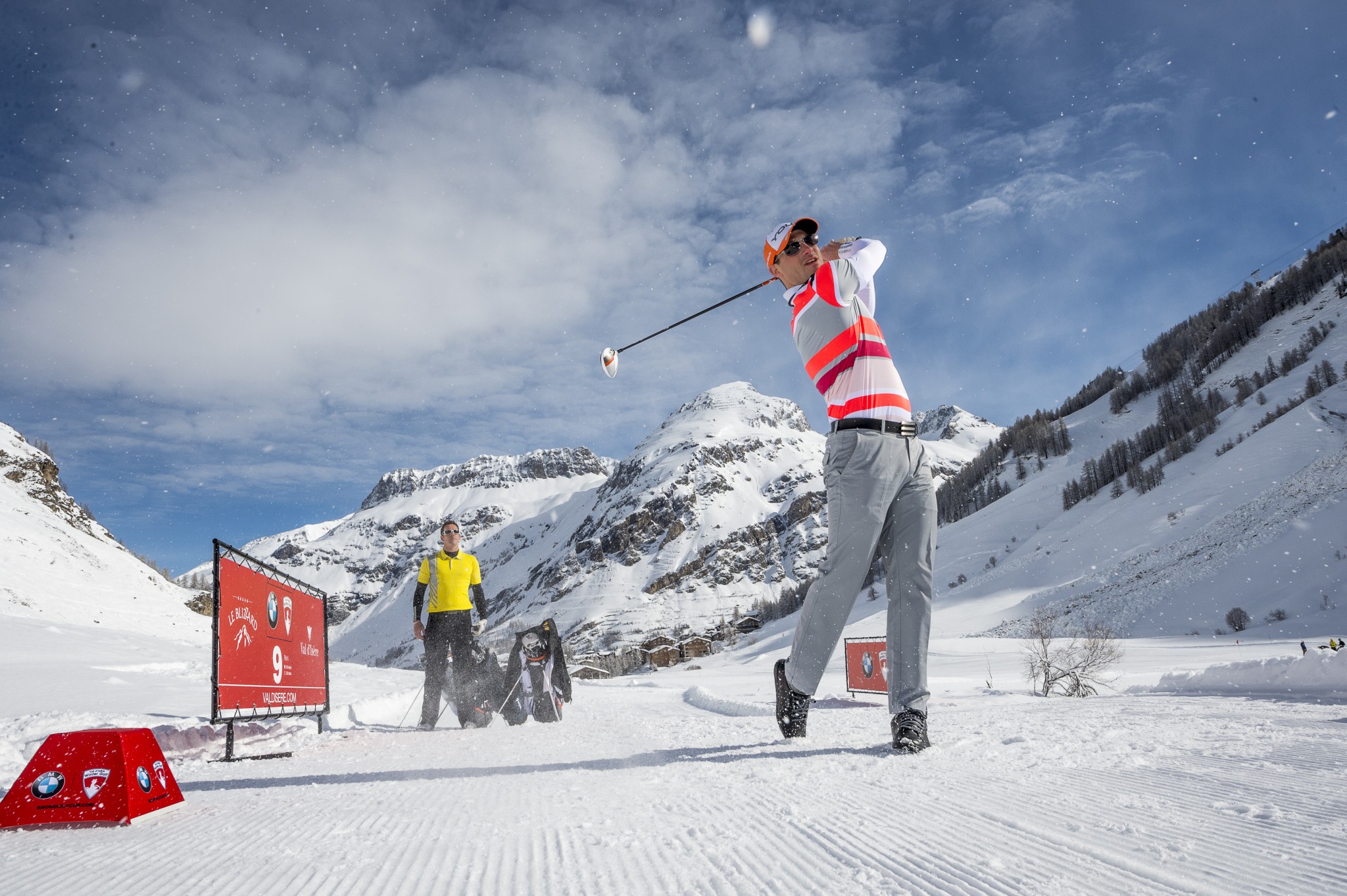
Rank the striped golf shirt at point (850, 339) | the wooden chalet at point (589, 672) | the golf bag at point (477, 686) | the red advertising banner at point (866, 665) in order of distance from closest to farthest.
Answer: the striped golf shirt at point (850, 339) → the golf bag at point (477, 686) → the red advertising banner at point (866, 665) → the wooden chalet at point (589, 672)

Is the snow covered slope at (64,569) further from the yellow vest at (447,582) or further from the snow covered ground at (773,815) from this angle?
the snow covered ground at (773,815)

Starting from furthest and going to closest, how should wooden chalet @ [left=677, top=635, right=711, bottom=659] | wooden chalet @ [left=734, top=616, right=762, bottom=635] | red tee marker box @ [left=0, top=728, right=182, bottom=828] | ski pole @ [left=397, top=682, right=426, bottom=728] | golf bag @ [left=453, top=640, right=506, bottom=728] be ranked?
1. wooden chalet @ [left=734, top=616, right=762, bottom=635]
2. wooden chalet @ [left=677, top=635, right=711, bottom=659]
3. ski pole @ [left=397, top=682, right=426, bottom=728]
4. golf bag @ [left=453, top=640, right=506, bottom=728]
5. red tee marker box @ [left=0, top=728, right=182, bottom=828]

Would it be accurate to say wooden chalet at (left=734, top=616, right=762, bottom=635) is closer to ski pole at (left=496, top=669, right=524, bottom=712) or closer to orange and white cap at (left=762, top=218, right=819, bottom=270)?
ski pole at (left=496, top=669, right=524, bottom=712)

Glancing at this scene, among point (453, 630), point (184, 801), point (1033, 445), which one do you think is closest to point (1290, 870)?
point (184, 801)

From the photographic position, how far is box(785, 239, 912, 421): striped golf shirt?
3.01 metres

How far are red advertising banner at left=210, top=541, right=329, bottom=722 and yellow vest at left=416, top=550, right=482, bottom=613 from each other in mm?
913

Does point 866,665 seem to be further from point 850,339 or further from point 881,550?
point 850,339

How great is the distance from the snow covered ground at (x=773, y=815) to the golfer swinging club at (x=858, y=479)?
1.09ft

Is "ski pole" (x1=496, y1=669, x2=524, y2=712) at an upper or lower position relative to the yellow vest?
lower

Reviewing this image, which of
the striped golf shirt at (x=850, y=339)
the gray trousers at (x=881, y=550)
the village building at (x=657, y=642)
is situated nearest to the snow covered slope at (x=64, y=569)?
the gray trousers at (x=881, y=550)

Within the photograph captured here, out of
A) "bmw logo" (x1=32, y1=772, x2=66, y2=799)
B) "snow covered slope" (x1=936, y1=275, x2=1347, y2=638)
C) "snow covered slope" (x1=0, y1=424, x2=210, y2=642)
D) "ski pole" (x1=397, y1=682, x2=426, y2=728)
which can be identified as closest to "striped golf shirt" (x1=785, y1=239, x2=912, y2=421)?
"bmw logo" (x1=32, y1=772, x2=66, y2=799)

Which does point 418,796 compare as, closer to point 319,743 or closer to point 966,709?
point 319,743

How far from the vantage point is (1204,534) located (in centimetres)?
3694

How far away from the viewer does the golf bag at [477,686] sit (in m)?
6.15
